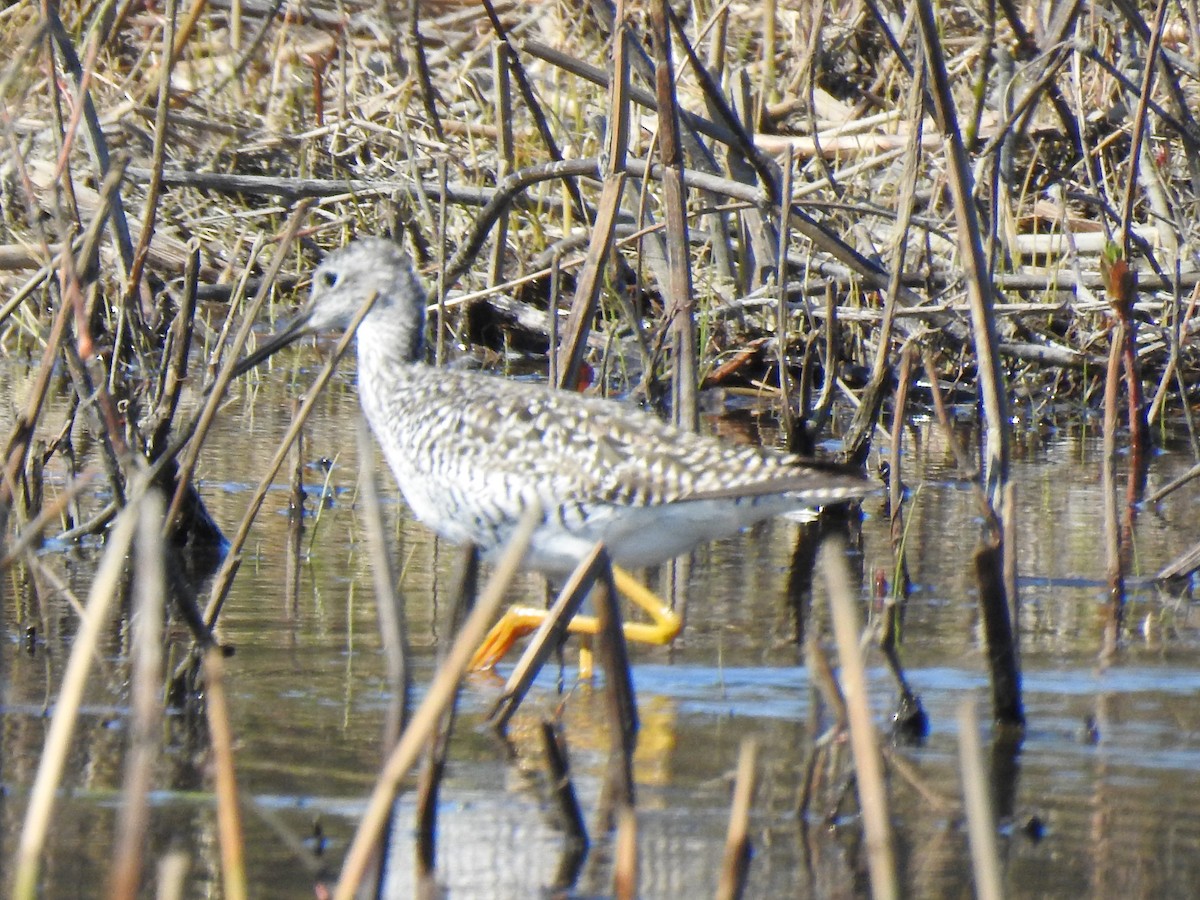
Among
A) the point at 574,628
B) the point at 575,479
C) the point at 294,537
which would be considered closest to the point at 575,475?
the point at 575,479

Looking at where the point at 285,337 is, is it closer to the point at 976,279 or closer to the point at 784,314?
the point at 784,314

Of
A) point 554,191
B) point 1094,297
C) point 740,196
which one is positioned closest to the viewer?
point 740,196

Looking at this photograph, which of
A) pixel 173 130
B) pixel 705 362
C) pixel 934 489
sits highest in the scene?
pixel 173 130

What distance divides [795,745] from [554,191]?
6.69 m

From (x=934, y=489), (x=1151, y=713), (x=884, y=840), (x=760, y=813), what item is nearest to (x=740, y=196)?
(x=934, y=489)

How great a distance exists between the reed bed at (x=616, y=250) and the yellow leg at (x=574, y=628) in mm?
621

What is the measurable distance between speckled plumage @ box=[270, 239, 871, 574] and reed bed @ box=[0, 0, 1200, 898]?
0.34m

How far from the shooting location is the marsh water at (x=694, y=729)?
3.59 meters

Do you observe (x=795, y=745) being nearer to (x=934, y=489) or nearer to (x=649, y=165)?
(x=649, y=165)

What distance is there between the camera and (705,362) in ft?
30.5

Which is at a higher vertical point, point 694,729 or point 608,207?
point 608,207

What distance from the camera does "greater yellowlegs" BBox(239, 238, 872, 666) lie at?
501cm

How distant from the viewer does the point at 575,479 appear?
5.16 meters

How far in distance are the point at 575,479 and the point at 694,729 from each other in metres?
0.93
